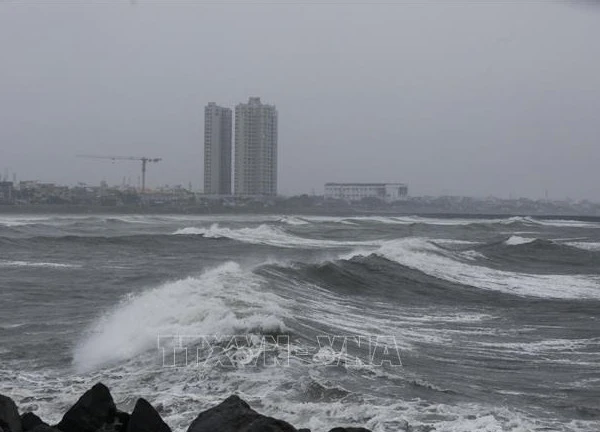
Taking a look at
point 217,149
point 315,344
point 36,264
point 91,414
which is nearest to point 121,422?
point 91,414

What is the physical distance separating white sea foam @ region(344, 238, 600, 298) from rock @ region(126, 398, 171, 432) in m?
15.7

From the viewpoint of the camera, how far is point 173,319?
13078mm

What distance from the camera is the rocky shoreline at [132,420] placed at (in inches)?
264

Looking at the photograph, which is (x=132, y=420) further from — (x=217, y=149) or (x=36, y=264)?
(x=217, y=149)

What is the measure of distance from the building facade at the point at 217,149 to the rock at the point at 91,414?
147 m

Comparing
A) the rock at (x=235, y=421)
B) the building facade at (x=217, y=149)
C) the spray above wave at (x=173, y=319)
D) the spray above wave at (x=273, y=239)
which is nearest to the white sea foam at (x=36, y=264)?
the spray above wave at (x=173, y=319)

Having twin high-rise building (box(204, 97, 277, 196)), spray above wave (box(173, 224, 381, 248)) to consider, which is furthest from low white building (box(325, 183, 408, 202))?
spray above wave (box(173, 224, 381, 248))

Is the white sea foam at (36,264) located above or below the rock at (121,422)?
below

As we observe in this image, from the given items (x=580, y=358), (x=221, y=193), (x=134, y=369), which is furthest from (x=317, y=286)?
(x=221, y=193)

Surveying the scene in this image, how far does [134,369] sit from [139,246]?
26.3 metres

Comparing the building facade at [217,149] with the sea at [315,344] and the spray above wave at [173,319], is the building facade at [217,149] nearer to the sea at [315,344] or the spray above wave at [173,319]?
the sea at [315,344]

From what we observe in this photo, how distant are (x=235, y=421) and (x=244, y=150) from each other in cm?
15236

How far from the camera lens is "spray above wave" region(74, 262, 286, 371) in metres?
11.6

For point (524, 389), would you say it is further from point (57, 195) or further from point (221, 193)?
point (221, 193)
